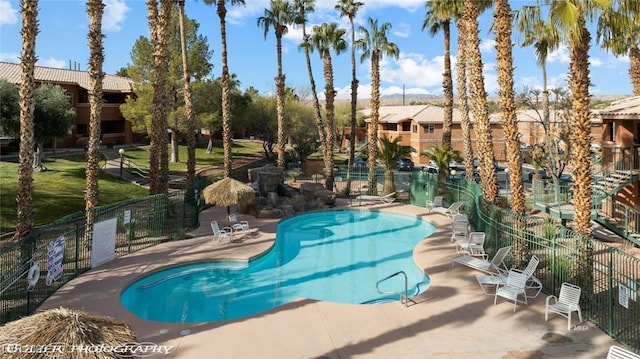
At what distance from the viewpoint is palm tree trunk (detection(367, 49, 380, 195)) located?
1117 inches

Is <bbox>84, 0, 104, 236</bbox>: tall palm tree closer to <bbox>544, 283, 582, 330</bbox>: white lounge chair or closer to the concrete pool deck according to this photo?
the concrete pool deck

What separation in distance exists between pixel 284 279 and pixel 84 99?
39.1 meters

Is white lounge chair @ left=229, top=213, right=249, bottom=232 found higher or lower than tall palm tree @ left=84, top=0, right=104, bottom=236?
lower

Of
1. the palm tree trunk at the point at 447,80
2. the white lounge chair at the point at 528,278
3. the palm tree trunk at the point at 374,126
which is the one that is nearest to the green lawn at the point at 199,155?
the palm tree trunk at the point at 374,126

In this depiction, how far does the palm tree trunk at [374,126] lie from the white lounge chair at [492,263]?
15208 millimetres

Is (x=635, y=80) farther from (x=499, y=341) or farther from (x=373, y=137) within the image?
(x=499, y=341)

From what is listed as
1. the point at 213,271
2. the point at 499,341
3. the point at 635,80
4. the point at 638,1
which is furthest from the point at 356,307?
the point at 635,80

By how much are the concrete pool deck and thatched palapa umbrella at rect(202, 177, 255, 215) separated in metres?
6.72

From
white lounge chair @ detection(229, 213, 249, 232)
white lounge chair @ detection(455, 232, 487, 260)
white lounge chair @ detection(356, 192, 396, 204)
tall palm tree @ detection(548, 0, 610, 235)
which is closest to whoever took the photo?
tall palm tree @ detection(548, 0, 610, 235)

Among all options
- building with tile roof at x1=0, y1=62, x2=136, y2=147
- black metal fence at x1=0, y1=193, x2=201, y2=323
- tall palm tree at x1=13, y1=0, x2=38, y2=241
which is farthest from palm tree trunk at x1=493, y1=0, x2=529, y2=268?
building with tile roof at x1=0, y1=62, x2=136, y2=147

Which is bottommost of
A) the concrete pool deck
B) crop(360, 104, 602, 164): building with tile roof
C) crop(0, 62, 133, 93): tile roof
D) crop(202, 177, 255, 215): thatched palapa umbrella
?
the concrete pool deck

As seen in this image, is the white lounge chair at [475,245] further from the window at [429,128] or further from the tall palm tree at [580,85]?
the window at [429,128]

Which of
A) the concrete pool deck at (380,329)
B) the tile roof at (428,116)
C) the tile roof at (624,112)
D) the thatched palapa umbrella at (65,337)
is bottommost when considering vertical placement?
the concrete pool deck at (380,329)

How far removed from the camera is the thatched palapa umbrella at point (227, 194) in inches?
741
